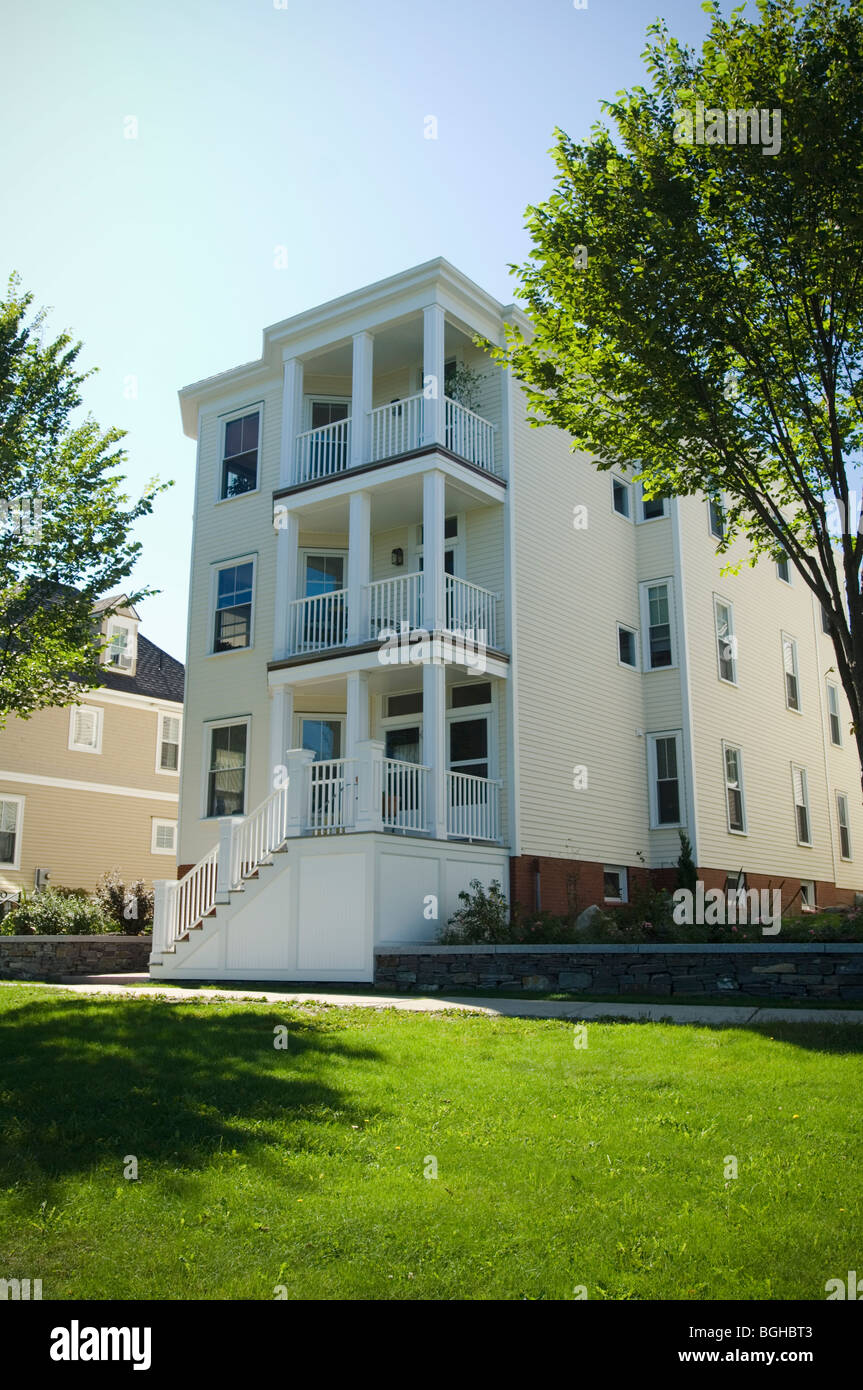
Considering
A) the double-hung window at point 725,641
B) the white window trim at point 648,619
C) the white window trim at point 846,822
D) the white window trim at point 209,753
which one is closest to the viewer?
the white window trim at point 209,753

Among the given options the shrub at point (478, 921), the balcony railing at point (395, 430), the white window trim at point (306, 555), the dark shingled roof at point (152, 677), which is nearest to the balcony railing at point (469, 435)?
the balcony railing at point (395, 430)

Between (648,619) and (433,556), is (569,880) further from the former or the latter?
(648,619)

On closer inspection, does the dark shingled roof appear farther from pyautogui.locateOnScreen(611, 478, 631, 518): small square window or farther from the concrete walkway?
the concrete walkway

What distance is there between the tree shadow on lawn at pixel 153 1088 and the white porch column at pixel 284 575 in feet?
32.7

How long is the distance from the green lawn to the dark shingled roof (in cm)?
2394

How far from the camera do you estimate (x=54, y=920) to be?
714 inches

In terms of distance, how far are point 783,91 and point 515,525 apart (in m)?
9.74

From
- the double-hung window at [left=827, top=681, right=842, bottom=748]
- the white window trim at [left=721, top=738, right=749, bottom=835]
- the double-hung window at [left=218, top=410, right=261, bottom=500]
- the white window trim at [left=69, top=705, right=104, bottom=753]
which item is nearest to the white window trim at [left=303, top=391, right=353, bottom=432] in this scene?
the double-hung window at [left=218, top=410, right=261, bottom=500]

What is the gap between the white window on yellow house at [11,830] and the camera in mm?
27312

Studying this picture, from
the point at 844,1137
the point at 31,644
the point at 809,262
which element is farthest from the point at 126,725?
the point at 844,1137

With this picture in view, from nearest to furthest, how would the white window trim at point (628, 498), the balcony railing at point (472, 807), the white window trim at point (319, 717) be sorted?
the balcony railing at point (472, 807), the white window trim at point (319, 717), the white window trim at point (628, 498)

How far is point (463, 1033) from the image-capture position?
884cm

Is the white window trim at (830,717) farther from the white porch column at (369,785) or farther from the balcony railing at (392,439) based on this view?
the white porch column at (369,785)

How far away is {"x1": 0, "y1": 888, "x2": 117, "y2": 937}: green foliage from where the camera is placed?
18.1 m
